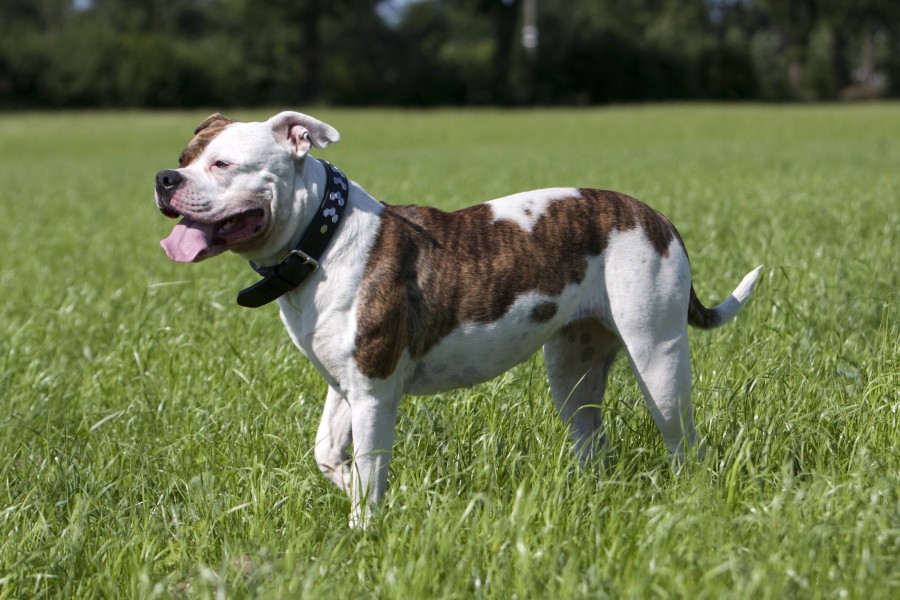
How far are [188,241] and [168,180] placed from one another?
0.74 feet

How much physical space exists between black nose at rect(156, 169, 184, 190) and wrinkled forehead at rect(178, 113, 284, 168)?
17cm

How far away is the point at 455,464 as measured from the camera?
3949mm

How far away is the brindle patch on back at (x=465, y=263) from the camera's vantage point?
11.7ft

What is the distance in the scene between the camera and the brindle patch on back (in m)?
3.57

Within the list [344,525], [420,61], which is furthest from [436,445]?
[420,61]

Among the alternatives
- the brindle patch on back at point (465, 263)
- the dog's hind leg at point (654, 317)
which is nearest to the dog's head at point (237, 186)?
the brindle patch on back at point (465, 263)

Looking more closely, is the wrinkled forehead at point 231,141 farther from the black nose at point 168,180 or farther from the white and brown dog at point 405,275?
the black nose at point 168,180

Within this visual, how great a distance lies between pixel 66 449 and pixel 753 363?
3.27 m

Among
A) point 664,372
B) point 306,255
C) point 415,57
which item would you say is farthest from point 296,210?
point 415,57

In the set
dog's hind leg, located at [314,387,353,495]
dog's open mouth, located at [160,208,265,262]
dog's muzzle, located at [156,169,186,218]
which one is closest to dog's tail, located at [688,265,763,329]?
dog's hind leg, located at [314,387,353,495]

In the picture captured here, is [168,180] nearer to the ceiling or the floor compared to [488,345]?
nearer to the ceiling

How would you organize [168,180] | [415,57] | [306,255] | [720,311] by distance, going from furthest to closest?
1. [415,57]
2. [720,311]
3. [306,255]
4. [168,180]

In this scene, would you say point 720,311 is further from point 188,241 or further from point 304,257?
point 188,241

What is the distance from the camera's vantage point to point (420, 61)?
62.1 metres
